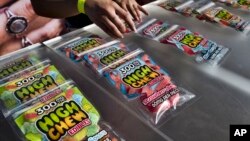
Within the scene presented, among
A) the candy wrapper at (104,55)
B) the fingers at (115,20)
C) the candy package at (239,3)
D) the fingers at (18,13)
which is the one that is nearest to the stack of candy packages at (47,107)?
the candy wrapper at (104,55)

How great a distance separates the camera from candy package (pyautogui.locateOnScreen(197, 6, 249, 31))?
1180 millimetres

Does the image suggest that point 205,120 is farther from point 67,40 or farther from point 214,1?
point 214,1

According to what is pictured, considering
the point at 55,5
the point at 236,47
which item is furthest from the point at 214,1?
the point at 55,5

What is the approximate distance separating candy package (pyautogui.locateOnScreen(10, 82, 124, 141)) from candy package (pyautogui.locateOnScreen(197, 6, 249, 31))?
0.71 metres

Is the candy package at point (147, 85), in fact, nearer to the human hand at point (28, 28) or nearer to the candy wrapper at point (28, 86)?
the candy wrapper at point (28, 86)

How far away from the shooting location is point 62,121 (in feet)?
2.23

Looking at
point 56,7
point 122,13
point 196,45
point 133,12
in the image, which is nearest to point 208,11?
point 196,45

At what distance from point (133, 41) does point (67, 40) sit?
0.24m

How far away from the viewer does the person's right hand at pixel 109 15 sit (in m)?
0.83

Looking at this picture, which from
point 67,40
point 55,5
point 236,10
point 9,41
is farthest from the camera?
point 236,10

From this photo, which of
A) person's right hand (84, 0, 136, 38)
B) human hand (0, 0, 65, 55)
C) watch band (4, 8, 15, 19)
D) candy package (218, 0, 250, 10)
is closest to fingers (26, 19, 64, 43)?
human hand (0, 0, 65, 55)

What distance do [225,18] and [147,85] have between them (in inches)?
23.4

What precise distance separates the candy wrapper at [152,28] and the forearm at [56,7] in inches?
Result: 11.2

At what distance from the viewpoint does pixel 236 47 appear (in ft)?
3.51
